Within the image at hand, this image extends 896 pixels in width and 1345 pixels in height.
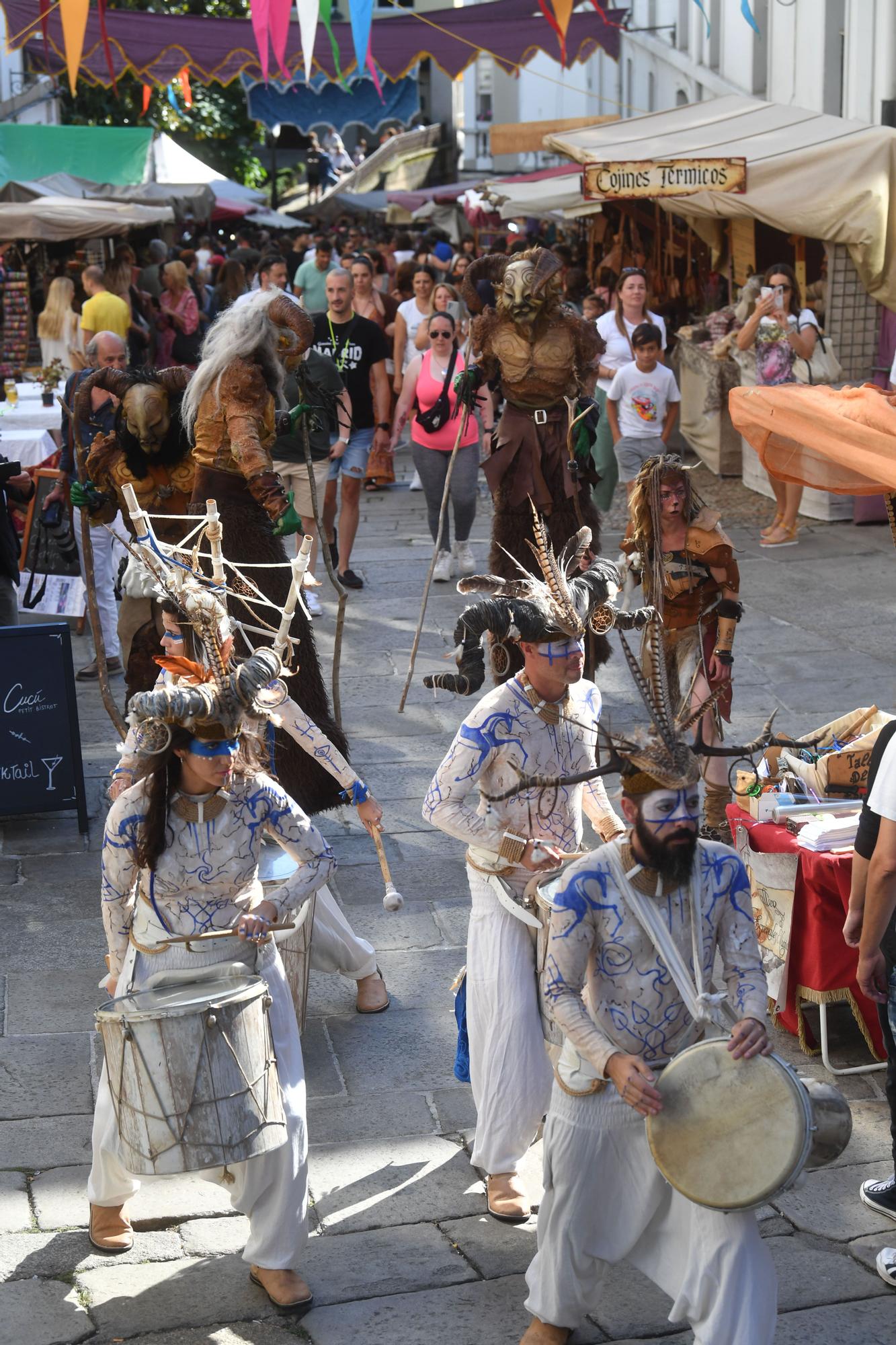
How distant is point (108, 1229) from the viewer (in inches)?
167

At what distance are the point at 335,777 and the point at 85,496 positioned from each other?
2.38 metres

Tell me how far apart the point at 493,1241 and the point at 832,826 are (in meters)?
1.90

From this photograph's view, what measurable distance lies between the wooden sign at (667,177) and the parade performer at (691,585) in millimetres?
6856

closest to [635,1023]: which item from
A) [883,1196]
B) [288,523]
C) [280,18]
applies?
[883,1196]

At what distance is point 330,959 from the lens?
5492mm

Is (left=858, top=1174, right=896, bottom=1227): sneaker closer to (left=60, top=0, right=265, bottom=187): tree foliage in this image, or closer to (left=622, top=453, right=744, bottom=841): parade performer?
(left=622, top=453, right=744, bottom=841): parade performer

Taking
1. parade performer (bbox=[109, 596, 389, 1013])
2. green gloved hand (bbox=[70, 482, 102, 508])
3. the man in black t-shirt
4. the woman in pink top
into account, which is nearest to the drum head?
parade performer (bbox=[109, 596, 389, 1013])

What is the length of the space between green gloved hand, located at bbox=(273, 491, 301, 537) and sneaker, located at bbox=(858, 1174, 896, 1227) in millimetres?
3442

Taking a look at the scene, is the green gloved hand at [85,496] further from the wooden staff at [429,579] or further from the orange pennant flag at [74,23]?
the orange pennant flag at [74,23]

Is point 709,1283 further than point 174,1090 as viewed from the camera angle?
No

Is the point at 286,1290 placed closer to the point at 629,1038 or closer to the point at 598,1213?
the point at 598,1213

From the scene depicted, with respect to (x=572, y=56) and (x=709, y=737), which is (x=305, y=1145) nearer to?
(x=709, y=737)

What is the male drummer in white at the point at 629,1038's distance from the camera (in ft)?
11.6

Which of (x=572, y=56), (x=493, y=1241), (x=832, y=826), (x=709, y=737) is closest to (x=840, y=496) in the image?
(x=709, y=737)
